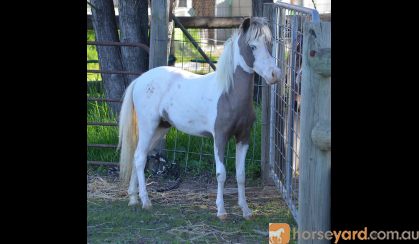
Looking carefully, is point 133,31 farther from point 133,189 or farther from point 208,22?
point 133,189

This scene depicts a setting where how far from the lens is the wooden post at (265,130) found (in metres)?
6.59

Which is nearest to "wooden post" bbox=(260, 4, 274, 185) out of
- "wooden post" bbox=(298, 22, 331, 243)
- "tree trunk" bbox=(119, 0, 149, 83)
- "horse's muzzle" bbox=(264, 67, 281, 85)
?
"horse's muzzle" bbox=(264, 67, 281, 85)

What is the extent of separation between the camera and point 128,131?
6.23m

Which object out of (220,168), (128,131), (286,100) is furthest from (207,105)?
(128,131)

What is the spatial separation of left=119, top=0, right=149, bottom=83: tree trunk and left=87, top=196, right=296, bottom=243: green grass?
76.4 inches

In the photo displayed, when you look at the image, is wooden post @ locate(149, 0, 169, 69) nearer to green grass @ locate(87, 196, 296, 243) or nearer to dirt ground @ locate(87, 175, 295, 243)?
dirt ground @ locate(87, 175, 295, 243)

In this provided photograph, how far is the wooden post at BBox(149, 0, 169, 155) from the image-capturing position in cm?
662

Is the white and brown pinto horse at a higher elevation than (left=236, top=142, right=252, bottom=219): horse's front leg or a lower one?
higher

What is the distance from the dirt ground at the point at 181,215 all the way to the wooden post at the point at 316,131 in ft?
6.43

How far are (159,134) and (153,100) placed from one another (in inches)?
16.8

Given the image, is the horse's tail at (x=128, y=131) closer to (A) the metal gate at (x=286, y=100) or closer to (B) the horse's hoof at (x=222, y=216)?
(B) the horse's hoof at (x=222, y=216)

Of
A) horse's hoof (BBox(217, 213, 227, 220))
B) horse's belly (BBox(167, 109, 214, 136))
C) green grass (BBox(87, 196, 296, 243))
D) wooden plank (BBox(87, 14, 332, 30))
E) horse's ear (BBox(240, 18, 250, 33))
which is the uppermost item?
wooden plank (BBox(87, 14, 332, 30))
